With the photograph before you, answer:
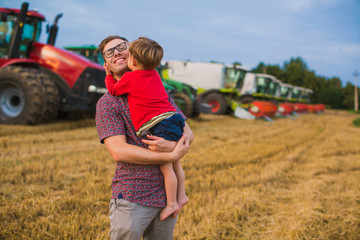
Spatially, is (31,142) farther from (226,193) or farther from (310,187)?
(310,187)

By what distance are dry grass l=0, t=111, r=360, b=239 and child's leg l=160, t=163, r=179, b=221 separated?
1.24m

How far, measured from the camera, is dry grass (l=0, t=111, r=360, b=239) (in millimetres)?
2889

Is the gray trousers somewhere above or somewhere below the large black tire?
below

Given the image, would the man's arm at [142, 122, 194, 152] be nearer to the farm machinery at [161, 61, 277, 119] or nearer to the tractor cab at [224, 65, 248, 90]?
the farm machinery at [161, 61, 277, 119]

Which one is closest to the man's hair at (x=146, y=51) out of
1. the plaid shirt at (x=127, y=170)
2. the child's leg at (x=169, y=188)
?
the plaid shirt at (x=127, y=170)

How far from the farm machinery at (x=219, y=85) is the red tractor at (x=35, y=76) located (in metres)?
8.90

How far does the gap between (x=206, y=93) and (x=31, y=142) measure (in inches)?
516

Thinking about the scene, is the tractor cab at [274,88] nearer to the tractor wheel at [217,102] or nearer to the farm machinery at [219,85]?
the farm machinery at [219,85]

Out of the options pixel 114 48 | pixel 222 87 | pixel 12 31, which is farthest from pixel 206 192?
pixel 222 87

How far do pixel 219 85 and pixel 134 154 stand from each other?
17335mm

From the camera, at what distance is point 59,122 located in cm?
801

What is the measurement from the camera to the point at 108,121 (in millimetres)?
1580

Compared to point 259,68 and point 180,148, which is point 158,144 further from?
point 259,68

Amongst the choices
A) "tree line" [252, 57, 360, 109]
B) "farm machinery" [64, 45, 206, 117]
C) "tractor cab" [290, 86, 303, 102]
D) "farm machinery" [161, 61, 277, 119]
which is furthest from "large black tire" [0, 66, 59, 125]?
"tree line" [252, 57, 360, 109]
